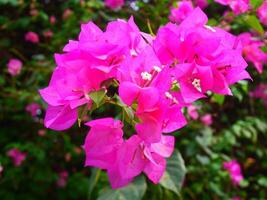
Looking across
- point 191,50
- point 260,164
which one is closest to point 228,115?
point 260,164

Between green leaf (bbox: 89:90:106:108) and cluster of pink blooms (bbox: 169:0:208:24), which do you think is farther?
cluster of pink blooms (bbox: 169:0:208:24)

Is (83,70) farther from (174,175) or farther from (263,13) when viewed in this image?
(263,13)

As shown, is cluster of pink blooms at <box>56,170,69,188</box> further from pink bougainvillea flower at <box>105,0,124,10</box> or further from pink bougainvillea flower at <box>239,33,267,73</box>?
pink bougainvillea flower at <box>239,33,267,73</box>

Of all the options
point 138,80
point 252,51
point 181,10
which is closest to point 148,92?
point 138,80

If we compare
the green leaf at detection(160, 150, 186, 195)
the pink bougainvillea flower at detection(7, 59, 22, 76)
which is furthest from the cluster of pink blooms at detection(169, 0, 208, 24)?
the pink bougainvillea flower at detection(7, 59, 22, 76)

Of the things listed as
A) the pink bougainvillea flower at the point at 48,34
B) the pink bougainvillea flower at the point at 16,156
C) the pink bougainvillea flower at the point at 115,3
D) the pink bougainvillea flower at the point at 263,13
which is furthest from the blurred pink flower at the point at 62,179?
the pink bougainvillea flower at the point at 263,13

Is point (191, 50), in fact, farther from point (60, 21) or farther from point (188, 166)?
point (60, 21)

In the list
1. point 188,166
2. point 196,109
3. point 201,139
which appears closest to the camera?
point 196,109
